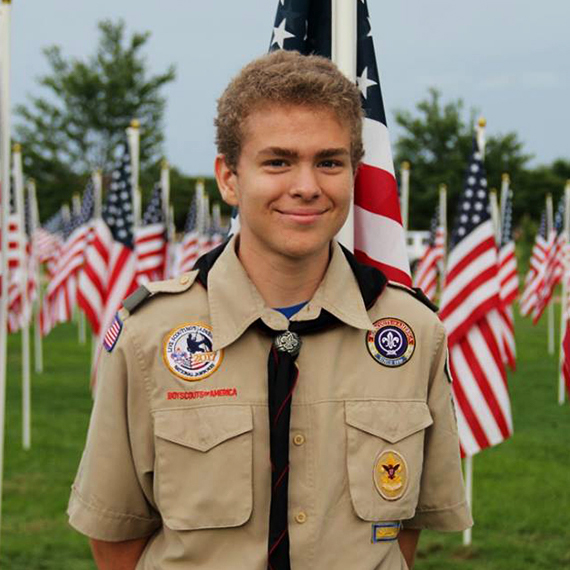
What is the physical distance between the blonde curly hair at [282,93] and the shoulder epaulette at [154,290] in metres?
0.29

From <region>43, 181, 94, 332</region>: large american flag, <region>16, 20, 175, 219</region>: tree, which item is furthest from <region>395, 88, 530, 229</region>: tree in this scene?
<region>43, 181, 94, 332</region>: large american flag

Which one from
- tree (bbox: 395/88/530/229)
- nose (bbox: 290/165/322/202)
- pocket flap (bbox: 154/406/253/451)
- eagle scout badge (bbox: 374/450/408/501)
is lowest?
eagle scout badge (bbox: 374/450/408/501)

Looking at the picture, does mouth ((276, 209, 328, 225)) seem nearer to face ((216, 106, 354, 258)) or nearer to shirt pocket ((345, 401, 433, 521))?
face ((216, 106, 354, 258))

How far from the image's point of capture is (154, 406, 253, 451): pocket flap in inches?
90.5

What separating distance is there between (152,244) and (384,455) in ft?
35.5

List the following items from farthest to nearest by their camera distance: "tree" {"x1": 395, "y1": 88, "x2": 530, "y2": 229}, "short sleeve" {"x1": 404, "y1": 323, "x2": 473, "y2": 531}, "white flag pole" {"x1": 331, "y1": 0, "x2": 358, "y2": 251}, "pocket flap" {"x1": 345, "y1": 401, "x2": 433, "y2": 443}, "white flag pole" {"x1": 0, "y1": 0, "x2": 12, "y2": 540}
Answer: "tree" {"x1": 395, "y1": 88, "x2": 530, "y2": 229} < "white flag pole" {"x1": 0, "y1": 0, "x2": 12, "y2": 540} < "white flag pole" {"x1": 331, "y1": 0, "x2": 358, "y2": 251} < "short sleeve" {"x1": 404, "y1": 323, "x2": 473, "y2": 531} < "pocket flap" {"x1": 345, "y1": 401, "x2": 433, "y2": 443}

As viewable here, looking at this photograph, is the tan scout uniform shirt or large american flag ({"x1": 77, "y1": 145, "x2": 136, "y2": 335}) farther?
large american flag ({"x1": 77, "y1": 145, "x2": 136, "y2": 335})

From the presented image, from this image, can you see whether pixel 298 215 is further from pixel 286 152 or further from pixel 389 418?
pixel 389 418

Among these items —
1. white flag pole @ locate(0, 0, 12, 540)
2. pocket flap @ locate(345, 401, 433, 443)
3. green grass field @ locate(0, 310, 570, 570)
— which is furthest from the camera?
green grass field @ locate(0, 310, 570, 570)

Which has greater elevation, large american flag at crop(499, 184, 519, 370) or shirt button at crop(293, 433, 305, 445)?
large american flag at crop(499, 184, 519, 370)

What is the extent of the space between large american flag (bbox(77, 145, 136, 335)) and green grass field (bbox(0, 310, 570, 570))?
148 centimetres

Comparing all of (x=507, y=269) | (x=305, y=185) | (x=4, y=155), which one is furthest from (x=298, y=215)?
(x=507, y=269)

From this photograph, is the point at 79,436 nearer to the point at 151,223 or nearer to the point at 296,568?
the point at 151,223

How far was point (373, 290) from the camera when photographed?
8.11 feet
